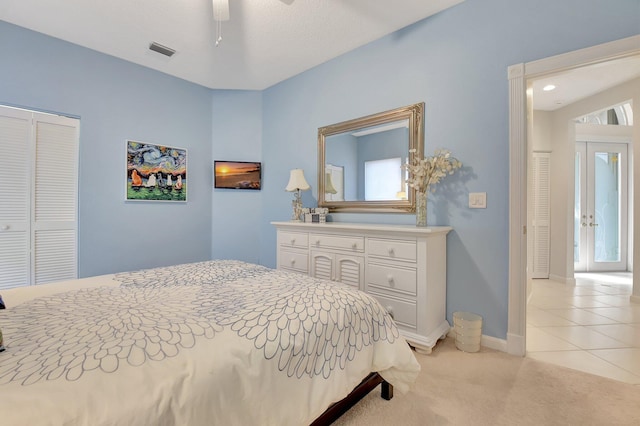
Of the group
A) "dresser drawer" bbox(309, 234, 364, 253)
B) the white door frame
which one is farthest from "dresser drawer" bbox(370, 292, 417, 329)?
the white door frame

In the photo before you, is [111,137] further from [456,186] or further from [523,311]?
[523,311]

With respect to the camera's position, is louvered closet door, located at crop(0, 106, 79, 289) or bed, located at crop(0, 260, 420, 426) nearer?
bed, located at crop(0, 260, 420, 426)

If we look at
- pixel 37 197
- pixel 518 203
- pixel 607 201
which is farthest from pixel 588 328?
pixel 37 197

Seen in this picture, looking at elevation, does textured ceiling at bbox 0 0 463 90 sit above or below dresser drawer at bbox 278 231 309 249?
above

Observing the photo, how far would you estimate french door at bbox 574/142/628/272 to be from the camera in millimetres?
5105

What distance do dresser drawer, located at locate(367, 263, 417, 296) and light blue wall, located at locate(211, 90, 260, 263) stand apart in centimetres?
224

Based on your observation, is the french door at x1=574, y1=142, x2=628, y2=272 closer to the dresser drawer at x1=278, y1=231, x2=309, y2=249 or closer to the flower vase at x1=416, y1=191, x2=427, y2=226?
the flower vase at x1=416, y1=191, x2=427, y2=226

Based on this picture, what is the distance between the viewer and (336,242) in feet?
9.12

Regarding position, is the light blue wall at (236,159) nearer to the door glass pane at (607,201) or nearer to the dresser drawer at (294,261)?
the dresser drawer at (294,261)

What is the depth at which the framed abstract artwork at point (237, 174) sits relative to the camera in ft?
13.8

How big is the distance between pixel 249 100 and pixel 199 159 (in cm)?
112

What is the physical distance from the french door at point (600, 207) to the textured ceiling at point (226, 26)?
4512 mm

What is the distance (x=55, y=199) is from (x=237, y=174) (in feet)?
6.57

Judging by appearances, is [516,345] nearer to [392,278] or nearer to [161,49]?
[392,278]
